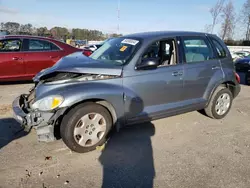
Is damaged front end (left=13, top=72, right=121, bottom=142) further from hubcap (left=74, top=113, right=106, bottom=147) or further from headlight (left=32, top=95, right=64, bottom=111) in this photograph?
hubcap (left=74, top=113, right=106, bottom=147)

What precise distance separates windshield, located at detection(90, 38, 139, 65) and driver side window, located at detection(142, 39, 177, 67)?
361mm

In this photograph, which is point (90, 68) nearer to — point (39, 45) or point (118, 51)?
point (118, 51)

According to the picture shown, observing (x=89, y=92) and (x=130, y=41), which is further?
(x=130, y=41)

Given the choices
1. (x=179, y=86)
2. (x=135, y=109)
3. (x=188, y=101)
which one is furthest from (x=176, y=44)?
(x=135, y=109)

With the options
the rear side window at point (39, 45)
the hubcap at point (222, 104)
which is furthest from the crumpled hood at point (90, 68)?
the rear side window at point (39, 45)

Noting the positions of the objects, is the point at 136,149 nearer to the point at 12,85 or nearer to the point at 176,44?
the point at 176,44

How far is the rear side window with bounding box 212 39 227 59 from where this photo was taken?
450cm

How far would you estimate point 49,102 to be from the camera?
2.96m

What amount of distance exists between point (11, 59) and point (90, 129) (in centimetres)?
459

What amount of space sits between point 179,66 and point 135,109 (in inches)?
44.7

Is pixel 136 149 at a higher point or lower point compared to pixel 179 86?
lower

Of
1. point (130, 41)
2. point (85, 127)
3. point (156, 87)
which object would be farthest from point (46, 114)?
point (130, 41)

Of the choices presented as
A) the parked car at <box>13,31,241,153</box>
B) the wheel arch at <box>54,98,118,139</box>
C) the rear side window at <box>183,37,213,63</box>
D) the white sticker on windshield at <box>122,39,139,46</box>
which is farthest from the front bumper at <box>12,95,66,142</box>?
the rear side window at <box>183,37,213,63</box>

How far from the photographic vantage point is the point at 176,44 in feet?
12.9
